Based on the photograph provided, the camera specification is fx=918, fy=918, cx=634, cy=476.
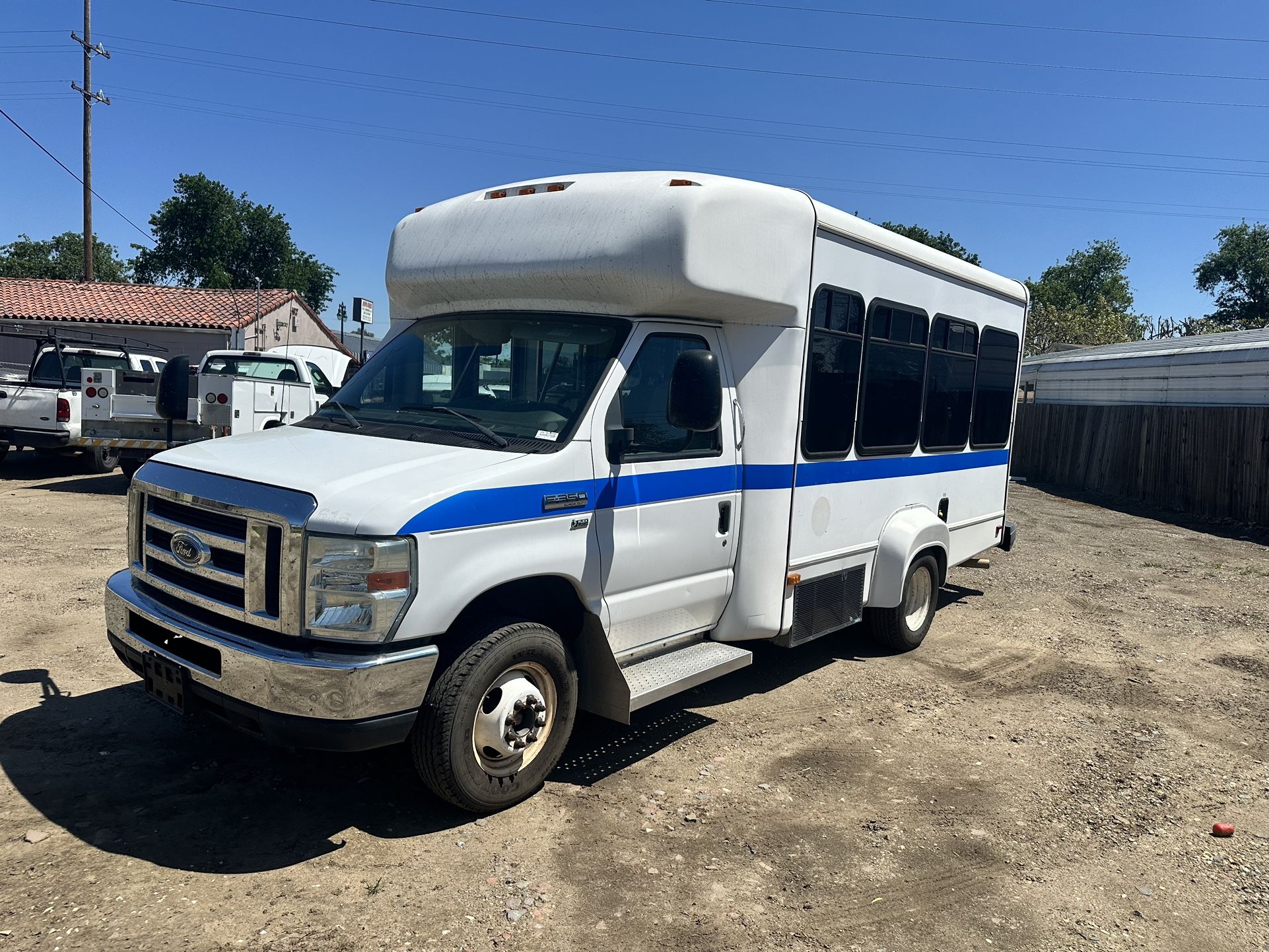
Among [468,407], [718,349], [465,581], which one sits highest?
[718,349]

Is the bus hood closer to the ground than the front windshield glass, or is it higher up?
closer to the ground

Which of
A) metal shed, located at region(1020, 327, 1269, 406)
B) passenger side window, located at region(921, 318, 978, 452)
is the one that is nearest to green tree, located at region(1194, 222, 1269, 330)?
metal shed, located at region(1020, 327, 1269, 406)

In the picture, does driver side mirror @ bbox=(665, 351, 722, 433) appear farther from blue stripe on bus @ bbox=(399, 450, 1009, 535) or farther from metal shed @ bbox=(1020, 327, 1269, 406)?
metal shed @ bbox=(1020, 327, 1269, 406)

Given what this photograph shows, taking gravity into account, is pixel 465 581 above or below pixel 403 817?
above

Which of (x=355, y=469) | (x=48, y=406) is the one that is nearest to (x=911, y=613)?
(x=355, y=469)

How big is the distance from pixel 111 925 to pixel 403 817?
120 centimetres

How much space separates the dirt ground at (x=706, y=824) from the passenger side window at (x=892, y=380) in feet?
5.64

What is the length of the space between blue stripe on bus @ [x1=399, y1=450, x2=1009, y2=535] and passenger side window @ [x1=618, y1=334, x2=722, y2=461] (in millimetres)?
114

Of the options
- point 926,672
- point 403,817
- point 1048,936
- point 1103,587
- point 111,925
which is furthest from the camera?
point 1103,587

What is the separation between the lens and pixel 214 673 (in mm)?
3727

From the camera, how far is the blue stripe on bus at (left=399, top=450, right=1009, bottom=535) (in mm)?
3693

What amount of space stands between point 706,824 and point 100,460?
45.0 ft

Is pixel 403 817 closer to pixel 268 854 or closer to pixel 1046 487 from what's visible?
pixel 268 854

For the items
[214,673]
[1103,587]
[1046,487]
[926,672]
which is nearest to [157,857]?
[214,673]
